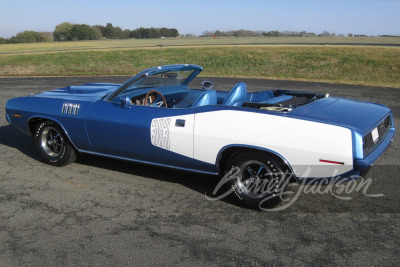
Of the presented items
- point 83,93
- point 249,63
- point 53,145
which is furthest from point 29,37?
point 53,145

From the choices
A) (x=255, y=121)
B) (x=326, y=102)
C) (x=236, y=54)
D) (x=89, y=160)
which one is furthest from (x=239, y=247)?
(x=236, y=54)

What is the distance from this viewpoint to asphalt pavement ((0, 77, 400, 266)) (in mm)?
3076

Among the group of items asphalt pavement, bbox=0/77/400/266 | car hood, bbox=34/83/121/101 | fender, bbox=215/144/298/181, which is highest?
car hood, bbox=34/83/121/101

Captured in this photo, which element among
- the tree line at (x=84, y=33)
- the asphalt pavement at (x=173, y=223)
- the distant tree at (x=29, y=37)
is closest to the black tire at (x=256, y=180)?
the asphalt pavement at (x=173, y=223)

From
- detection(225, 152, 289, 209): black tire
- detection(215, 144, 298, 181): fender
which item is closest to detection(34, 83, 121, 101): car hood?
detection(215, 144, 298, 181): fender

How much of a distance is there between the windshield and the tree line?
74.9 metres

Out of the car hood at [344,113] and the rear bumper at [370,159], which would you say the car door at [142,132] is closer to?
the car hood at [344,113]

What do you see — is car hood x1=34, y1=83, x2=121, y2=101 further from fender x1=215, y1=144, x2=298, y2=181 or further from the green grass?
the green grass

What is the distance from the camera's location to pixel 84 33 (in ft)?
264

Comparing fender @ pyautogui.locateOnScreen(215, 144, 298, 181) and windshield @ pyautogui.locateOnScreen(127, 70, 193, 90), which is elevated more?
windshield @ pyautogui.locateOnScreen(127, 70, 193, 90)

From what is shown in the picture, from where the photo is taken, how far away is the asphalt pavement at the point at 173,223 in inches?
121

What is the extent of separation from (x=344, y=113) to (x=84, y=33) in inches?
3273

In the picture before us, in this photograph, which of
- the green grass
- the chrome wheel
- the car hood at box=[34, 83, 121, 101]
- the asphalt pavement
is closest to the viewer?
the asphalt pavement

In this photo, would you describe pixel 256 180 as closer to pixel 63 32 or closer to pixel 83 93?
pixel 83 93
